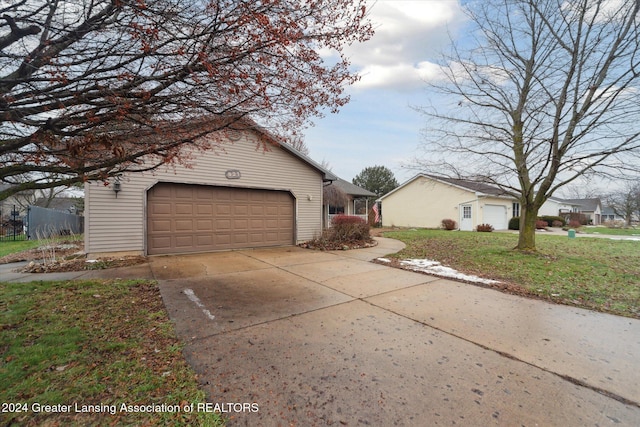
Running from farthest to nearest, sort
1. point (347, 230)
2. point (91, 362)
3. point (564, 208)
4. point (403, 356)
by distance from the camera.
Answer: point (564, 208) → point (347, 230) → point (403, 356) → point (91, 362)

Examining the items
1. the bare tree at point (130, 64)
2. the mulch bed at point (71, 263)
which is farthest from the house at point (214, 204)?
the bare tree at point (130, 64)

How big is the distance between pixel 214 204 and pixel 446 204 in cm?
1783

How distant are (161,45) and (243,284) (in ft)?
13.1

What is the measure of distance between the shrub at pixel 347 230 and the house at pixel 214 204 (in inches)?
43.8

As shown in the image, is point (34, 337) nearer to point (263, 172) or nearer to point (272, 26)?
point (272, 26)

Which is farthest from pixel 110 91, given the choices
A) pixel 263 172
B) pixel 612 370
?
pixel 263 172

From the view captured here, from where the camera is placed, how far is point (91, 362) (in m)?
2.54

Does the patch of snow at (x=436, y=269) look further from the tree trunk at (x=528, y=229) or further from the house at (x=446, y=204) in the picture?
the house at (x=446, y=204)

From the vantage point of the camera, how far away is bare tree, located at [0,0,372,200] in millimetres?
2514

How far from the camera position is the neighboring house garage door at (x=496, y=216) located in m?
20.5

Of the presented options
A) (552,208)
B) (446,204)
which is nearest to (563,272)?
(446,204)

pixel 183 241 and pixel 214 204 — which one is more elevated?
pixel 214 204

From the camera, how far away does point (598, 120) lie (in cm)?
679

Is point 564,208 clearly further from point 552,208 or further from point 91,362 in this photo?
point 91,362
